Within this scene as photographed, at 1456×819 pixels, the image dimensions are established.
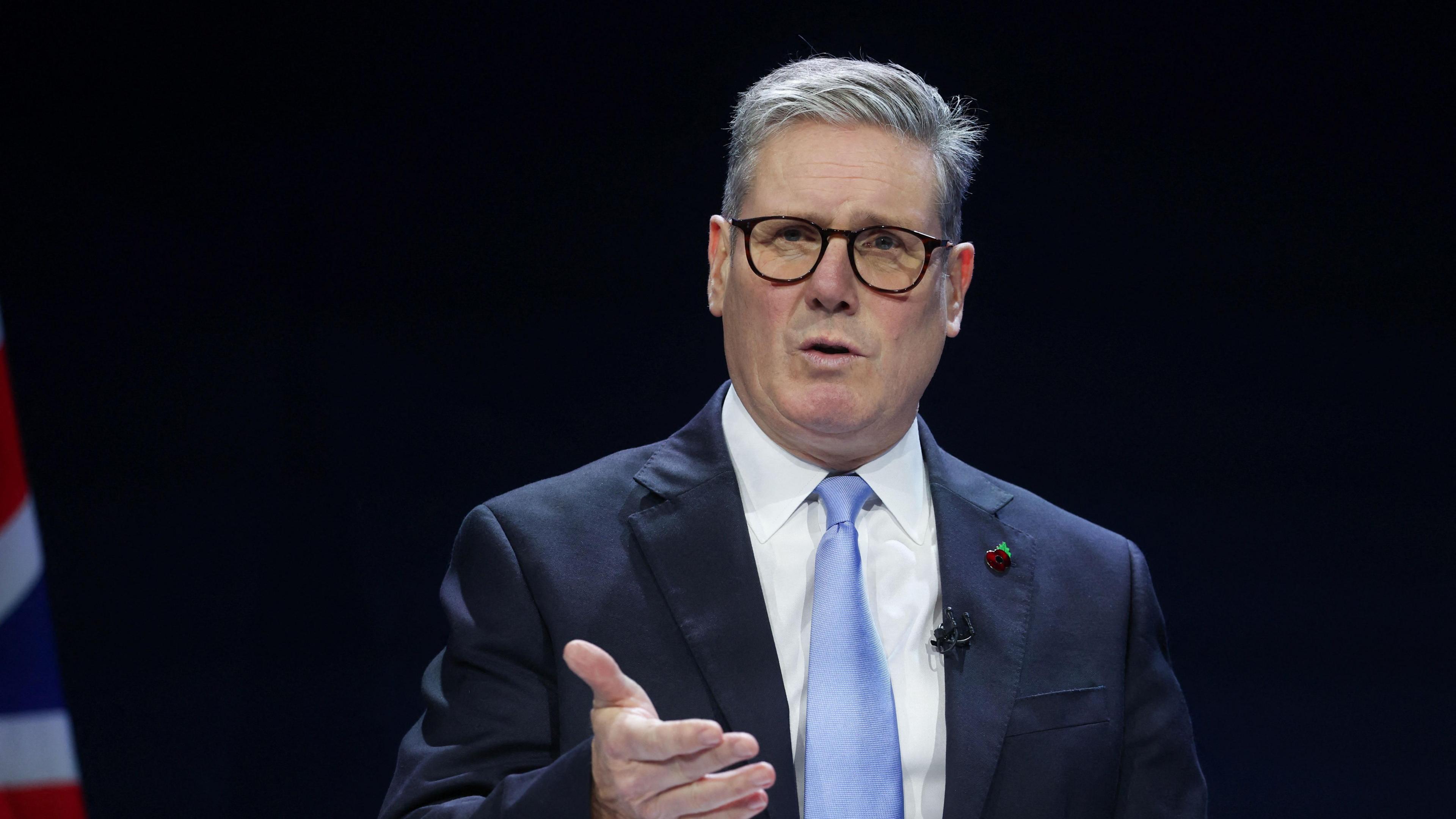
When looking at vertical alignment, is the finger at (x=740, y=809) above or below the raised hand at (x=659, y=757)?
below

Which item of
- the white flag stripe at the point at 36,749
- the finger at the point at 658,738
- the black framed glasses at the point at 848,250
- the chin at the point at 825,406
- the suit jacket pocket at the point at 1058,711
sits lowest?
the white flag stripe at the point at 36,749

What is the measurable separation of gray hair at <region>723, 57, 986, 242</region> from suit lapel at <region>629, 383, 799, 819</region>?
39 centimetres

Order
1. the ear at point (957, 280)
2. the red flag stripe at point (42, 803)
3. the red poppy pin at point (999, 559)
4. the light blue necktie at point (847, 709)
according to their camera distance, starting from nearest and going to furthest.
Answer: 1. the light blue necktie at point (847, 709)
2. the red poppy pin at point (999, 559)
3. the ear at point (957, 280)
4. the red flag stripe at point (42, 803)

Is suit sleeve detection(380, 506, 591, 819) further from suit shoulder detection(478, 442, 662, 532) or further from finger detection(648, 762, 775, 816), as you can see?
finger detection(648, 762, 775, 816)

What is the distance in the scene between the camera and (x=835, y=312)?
1669mm

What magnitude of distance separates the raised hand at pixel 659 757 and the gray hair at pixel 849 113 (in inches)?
32.0

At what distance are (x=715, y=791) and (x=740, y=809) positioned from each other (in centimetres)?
6

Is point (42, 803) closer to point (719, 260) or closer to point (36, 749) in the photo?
point (36, 749)

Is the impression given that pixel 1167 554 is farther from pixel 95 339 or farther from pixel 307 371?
pixel 95 339

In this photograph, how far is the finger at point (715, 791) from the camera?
1.15 metres

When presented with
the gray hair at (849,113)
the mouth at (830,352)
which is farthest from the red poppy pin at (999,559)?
the gray hair at (849,113)

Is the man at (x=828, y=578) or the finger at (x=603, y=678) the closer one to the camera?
the finger at (x=603, y=678)

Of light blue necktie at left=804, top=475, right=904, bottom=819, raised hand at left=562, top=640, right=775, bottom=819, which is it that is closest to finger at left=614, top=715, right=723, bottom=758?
raised hand at left=562, top=640, right=775, bottom=819

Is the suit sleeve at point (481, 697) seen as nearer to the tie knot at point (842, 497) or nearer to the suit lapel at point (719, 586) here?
the suit lapel at point (719, 586)
